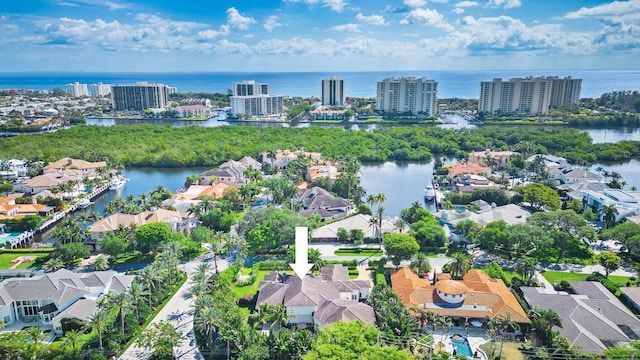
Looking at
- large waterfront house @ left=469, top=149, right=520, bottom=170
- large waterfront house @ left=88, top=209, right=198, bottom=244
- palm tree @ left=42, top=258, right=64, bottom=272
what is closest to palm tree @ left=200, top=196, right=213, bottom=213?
large waterfront house @ left=88, top=209, right=198, bottom=244

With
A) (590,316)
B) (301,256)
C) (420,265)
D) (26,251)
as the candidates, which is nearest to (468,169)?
(420,265)

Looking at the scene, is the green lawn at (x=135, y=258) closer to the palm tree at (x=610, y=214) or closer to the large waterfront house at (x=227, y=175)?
the large waterfront house at (x=227, y=175)

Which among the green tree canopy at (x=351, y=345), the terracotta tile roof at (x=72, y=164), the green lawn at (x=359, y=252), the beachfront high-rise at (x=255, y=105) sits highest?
the beachfront high-rise at (x=255, y=105)

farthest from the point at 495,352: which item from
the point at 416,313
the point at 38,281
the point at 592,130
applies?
the point at 592,130

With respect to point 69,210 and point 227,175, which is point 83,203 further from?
point 227,175

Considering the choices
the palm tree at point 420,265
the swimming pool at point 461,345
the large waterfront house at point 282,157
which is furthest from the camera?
the large waterfront house at point 282,157

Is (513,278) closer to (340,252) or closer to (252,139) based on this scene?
(340,252)

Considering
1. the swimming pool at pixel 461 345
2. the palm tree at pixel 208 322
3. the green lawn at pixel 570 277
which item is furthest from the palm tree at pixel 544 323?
the palm tree at pixel 208 322
